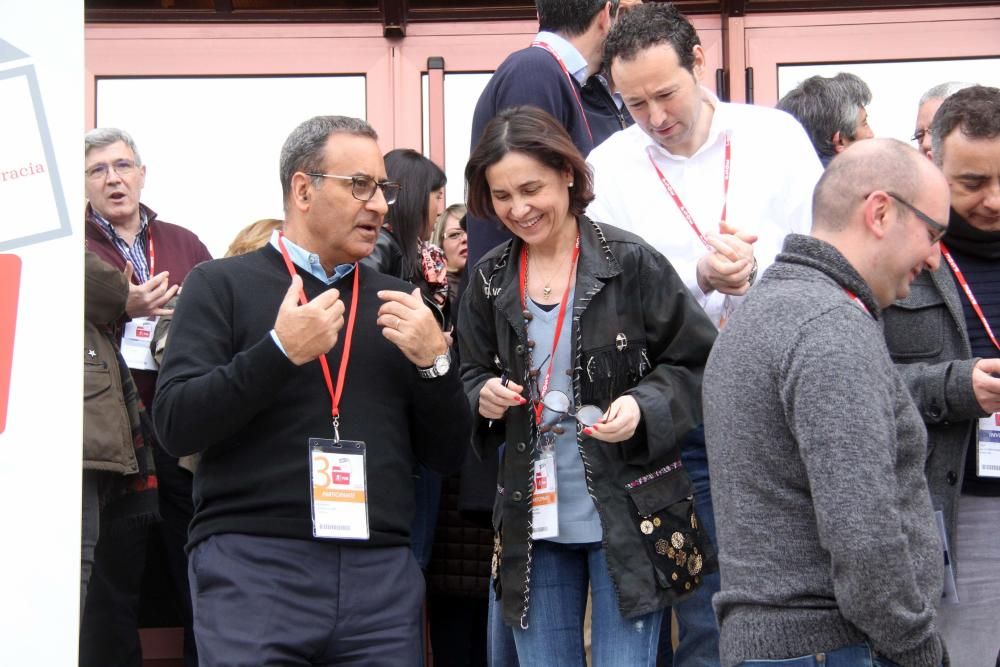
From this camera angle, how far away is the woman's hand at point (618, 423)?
2785 mm

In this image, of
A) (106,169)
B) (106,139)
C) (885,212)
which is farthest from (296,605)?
(106,139)

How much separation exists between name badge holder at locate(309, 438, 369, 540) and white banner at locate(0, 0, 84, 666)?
19.7 inches

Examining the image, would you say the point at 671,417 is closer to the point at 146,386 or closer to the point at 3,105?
the point at 3,105

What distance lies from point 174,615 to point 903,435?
342 centimetres

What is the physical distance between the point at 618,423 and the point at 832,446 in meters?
0.80

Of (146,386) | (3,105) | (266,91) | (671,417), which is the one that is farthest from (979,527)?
(266,91)

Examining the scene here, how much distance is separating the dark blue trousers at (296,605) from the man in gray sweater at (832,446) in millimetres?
787

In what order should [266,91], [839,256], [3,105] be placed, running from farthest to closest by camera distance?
[266,91] → [3,105] → [839,256]

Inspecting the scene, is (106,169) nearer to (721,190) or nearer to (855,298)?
(721,190)

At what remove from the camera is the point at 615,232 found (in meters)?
3.15

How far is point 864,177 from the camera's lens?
2283 millimetres

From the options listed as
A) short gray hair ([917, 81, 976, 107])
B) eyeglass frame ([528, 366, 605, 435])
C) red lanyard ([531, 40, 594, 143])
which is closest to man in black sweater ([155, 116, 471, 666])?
eyeglass frame ([528, 366, 605, 435])

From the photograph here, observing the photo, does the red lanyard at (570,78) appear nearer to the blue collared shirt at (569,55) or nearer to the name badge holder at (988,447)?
the blue collared shirt at (569,55)

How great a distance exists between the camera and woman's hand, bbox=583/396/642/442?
279cm
